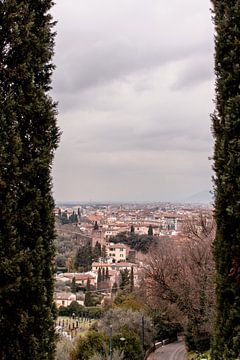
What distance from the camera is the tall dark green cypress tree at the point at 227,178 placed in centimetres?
659

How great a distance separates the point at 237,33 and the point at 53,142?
11.0ft

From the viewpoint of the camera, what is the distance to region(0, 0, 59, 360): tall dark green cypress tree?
6.23m

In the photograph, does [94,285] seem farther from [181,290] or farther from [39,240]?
[39,240]

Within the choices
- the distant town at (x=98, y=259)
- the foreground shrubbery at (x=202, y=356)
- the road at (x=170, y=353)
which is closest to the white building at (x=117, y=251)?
the distant town at (x=98, y=259)

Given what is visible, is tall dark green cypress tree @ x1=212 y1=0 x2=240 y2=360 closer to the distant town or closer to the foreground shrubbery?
the foreground shrubbery

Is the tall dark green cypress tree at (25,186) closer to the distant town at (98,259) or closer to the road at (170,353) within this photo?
the road at (170,353)

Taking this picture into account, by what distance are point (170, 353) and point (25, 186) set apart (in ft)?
68.3

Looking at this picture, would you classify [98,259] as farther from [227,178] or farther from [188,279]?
[227,178]

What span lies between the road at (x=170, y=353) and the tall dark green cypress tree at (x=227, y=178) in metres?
17.1

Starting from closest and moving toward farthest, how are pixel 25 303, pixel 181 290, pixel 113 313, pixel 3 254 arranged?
pixel 3 254
pixel 25 303
pixel 181 290
pixel 113 313

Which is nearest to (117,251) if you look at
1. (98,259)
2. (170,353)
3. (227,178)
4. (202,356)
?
(98,259)

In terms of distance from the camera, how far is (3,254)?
6.11 m

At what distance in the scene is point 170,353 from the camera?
2444 cm

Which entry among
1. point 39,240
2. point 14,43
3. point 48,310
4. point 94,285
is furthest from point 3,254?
point 94,285
